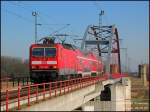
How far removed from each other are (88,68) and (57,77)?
22.3m

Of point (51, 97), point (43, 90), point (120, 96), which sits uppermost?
point (43, 90)

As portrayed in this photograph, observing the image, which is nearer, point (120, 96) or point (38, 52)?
point (38, 52)

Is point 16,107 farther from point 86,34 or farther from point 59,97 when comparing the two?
point 86,34

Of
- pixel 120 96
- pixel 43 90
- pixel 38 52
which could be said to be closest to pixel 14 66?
pixel 120 96

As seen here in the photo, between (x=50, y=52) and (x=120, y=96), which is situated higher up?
(x=50, y=52)

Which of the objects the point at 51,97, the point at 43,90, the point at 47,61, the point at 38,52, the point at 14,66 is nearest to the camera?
the point at 51,97

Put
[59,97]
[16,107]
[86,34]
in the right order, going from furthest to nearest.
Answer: [86,34], [59,97], [16,107]

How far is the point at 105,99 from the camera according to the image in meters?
70.2

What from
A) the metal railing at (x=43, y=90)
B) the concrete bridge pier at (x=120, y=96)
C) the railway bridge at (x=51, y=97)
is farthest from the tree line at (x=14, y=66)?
the metal railing at (x=43, y=90)

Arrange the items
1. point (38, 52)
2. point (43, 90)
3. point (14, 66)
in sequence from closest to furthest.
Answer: point (43, 90)
point (38, 52)
point (14, 66)

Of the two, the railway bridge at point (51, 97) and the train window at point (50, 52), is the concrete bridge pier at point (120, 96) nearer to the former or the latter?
the railway bridge at point (51, 97)

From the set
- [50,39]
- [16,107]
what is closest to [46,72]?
[50,39]

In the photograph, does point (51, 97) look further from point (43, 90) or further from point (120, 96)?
point (120, 96)

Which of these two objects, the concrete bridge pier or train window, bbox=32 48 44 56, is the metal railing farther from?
the concrete bridge pier
